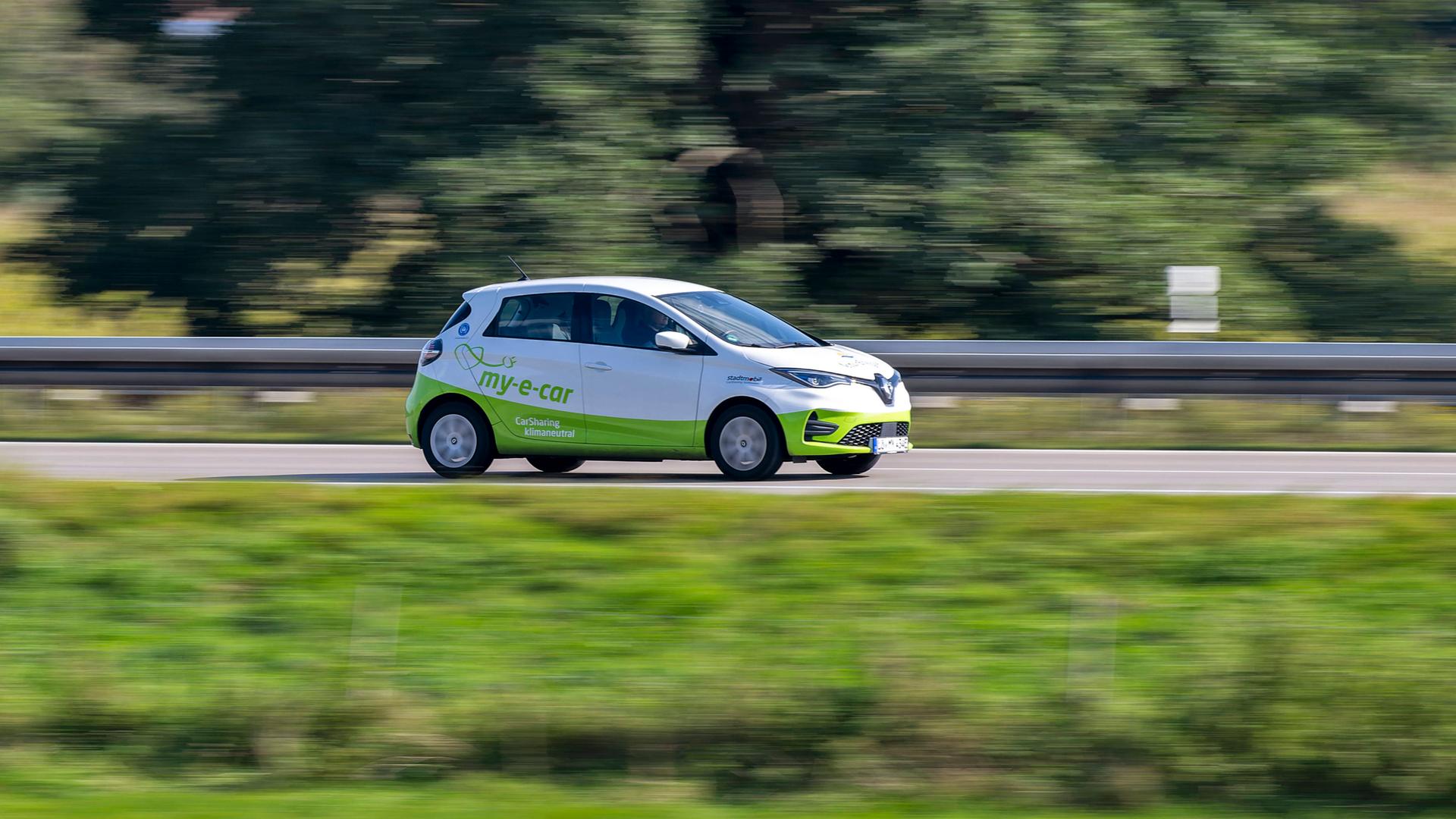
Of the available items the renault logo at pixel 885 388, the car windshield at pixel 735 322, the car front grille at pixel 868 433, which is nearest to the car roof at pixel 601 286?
the car windshield at pixel 735 322

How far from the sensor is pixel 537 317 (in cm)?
1315

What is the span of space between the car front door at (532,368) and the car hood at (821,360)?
4.35ft

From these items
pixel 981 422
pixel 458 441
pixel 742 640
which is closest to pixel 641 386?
pixel 458 441

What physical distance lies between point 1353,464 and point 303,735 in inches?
372

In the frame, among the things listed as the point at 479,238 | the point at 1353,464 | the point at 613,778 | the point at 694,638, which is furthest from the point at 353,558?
the point at 479,238

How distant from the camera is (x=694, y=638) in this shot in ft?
27.1

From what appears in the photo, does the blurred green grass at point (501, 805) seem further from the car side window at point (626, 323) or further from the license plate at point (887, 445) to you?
the car side window at point (626, 323)

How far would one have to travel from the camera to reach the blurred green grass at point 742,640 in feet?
22.5

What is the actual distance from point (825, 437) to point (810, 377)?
43 centimetres

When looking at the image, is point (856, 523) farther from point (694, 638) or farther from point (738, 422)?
point (738, 422)

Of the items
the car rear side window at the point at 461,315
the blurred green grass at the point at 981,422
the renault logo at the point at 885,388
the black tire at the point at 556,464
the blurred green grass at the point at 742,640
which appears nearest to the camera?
the blurred green grass at the point at 742,640

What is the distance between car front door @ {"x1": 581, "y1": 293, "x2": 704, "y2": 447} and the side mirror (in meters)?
0.04

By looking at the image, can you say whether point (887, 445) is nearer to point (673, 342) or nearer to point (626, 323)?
point (673, 342)

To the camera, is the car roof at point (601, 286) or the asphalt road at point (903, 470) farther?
the car roof at point (601, 286)
